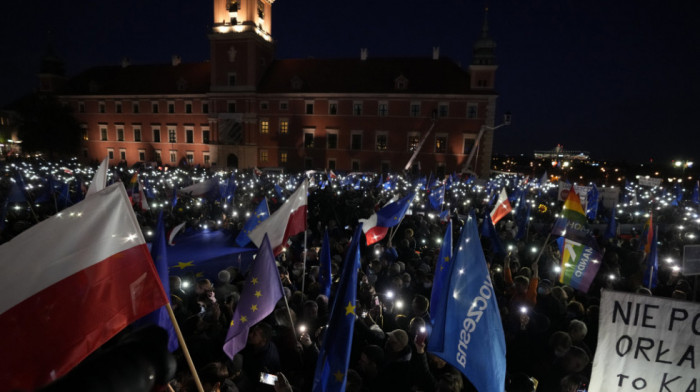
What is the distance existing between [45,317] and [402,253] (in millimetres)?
7479

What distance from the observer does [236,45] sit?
4041 cm

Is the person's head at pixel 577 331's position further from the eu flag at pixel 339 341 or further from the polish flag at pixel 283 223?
the polish flag at pixel 283 223

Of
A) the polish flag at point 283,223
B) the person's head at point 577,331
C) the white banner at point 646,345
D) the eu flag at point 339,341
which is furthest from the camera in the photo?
the polish flag at point 283,223

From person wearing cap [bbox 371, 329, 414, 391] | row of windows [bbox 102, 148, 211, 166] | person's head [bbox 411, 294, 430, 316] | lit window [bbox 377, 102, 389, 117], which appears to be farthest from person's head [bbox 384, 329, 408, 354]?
row of windows [bbox 102, 148, 211, 166]

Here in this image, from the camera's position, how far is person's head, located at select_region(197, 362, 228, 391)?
3.54 m

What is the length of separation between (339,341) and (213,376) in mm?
1302

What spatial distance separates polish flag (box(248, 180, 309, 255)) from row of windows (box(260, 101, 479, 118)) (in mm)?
33402

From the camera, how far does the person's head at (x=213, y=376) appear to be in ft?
11.6

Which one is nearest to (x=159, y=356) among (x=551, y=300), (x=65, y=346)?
(x=65, y=346)

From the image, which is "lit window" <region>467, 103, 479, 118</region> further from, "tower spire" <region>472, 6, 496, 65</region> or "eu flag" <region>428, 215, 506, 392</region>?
"eu flag" <region>428, 215, 506, 392</region>

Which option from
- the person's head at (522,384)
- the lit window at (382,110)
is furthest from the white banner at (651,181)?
the lit window at (382,110)

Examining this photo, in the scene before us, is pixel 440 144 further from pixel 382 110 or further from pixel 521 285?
pixel 521 285

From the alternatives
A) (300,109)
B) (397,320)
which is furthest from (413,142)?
(397,320)

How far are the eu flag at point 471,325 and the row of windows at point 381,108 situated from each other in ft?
118
